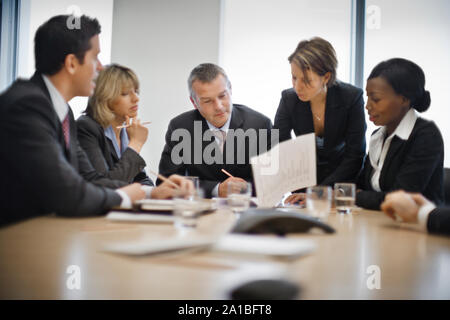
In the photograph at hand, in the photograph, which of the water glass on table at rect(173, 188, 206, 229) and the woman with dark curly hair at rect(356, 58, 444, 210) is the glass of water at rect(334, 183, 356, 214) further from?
the water glass on table at rect(173, 188, 206, 229)

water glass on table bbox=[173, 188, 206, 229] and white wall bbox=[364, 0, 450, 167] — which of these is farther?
white wall bbox=[364, 0, 450, 167]

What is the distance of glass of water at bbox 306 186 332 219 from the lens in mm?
1347

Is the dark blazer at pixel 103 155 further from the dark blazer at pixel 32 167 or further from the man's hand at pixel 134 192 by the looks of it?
the dark blazer at pixel 32 167

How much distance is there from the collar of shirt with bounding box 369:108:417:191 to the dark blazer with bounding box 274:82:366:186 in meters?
0.15

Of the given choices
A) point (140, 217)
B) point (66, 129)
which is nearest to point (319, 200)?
point (140, 217)

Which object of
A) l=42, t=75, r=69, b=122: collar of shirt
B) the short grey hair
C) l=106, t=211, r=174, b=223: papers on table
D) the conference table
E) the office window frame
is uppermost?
the office window frame

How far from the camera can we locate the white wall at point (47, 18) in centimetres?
327

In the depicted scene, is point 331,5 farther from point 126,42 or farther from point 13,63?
point 13,63

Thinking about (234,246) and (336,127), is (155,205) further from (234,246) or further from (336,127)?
(336,127)

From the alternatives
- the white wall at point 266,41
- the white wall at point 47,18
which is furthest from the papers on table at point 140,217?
the white wall at point 266,41

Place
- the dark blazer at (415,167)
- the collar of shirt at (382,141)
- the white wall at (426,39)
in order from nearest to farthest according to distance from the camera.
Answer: the dark blazer at (415,167), the collar of shirt at (382,141), the white wall at (426,39)

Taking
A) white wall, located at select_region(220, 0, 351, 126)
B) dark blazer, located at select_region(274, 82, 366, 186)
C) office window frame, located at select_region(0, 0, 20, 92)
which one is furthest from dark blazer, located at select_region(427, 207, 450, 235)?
office window frame, located at select_region(0, 0, 20, 92)

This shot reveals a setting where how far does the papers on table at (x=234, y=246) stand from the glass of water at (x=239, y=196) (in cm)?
58

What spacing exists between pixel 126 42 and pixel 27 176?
3219 mm
